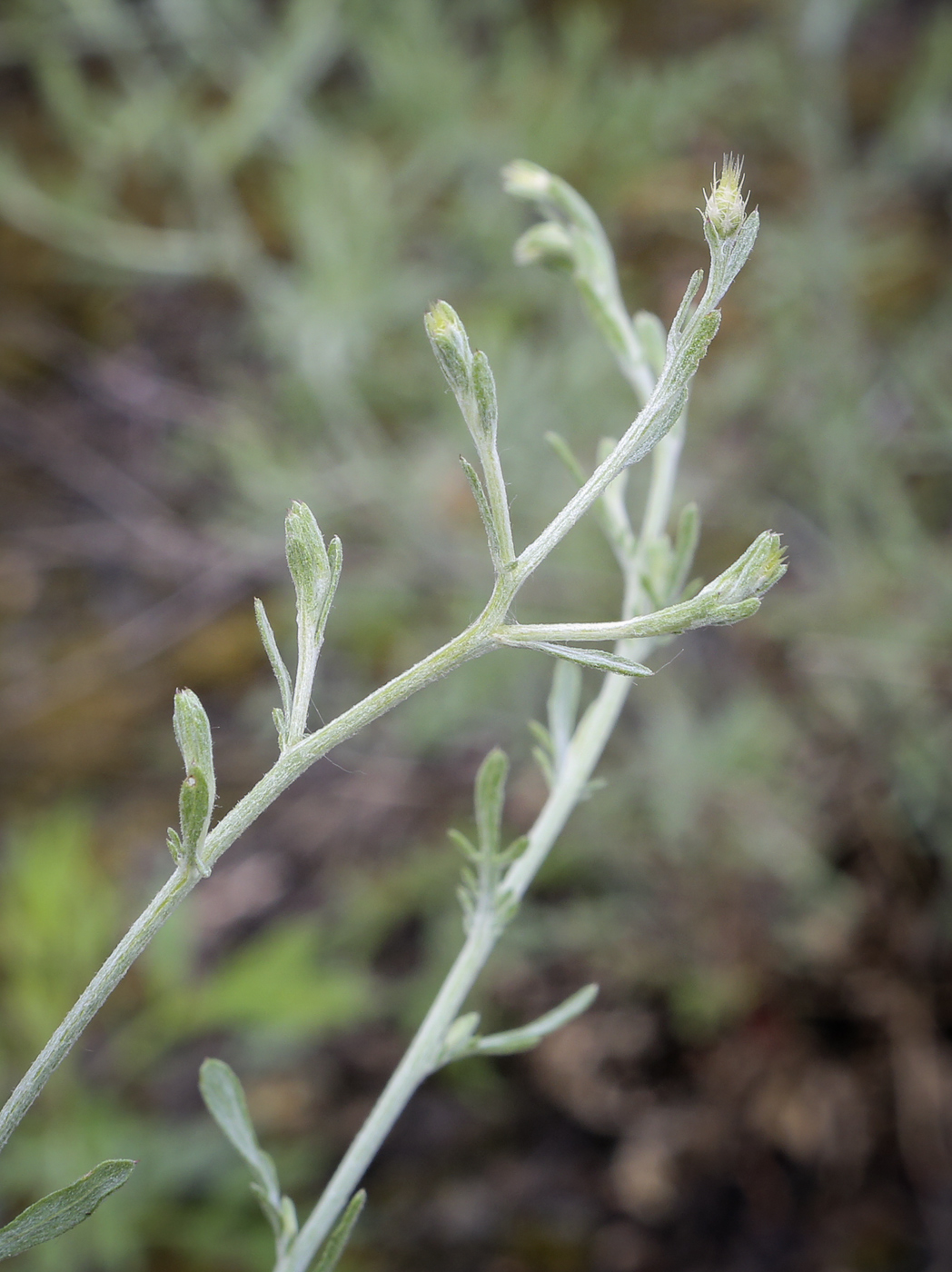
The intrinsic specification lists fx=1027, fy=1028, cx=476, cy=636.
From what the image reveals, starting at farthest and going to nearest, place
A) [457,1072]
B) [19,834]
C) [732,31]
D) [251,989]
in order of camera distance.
Result: [732,31] → [19,834] → [457,1072] → [251,989]

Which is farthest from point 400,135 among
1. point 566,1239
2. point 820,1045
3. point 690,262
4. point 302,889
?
point 566,1239

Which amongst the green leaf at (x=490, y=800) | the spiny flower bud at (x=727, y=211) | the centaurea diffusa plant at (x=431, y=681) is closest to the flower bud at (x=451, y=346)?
the centaurea diffusa plant at (x=431, y=681)

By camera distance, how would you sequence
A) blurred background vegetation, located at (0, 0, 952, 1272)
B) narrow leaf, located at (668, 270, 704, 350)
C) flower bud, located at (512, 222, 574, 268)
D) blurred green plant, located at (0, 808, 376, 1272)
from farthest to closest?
blurred background vegetation, located at (0, 0, 952, 1272) < blurred green plant, located at (0, 808, 376, 1272) < flower bud, located at (512, 222, 574, 268) < narrow leaf, located at (668, 270, 704, 350)

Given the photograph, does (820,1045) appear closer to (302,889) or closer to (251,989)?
(251,989)

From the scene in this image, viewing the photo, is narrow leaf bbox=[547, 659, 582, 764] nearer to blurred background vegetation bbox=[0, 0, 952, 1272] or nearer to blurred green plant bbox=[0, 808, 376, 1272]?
blurred background vegetation bbox=[0, 0, 952, 1272]

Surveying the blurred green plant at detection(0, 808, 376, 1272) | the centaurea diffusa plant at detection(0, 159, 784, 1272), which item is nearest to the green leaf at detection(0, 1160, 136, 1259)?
the centaurea diffusa plant at detection(0, 159, 784, 1272)

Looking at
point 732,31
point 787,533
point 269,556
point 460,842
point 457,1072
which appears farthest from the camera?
point 732,31

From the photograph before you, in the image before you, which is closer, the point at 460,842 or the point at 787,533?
the point at 460,842
